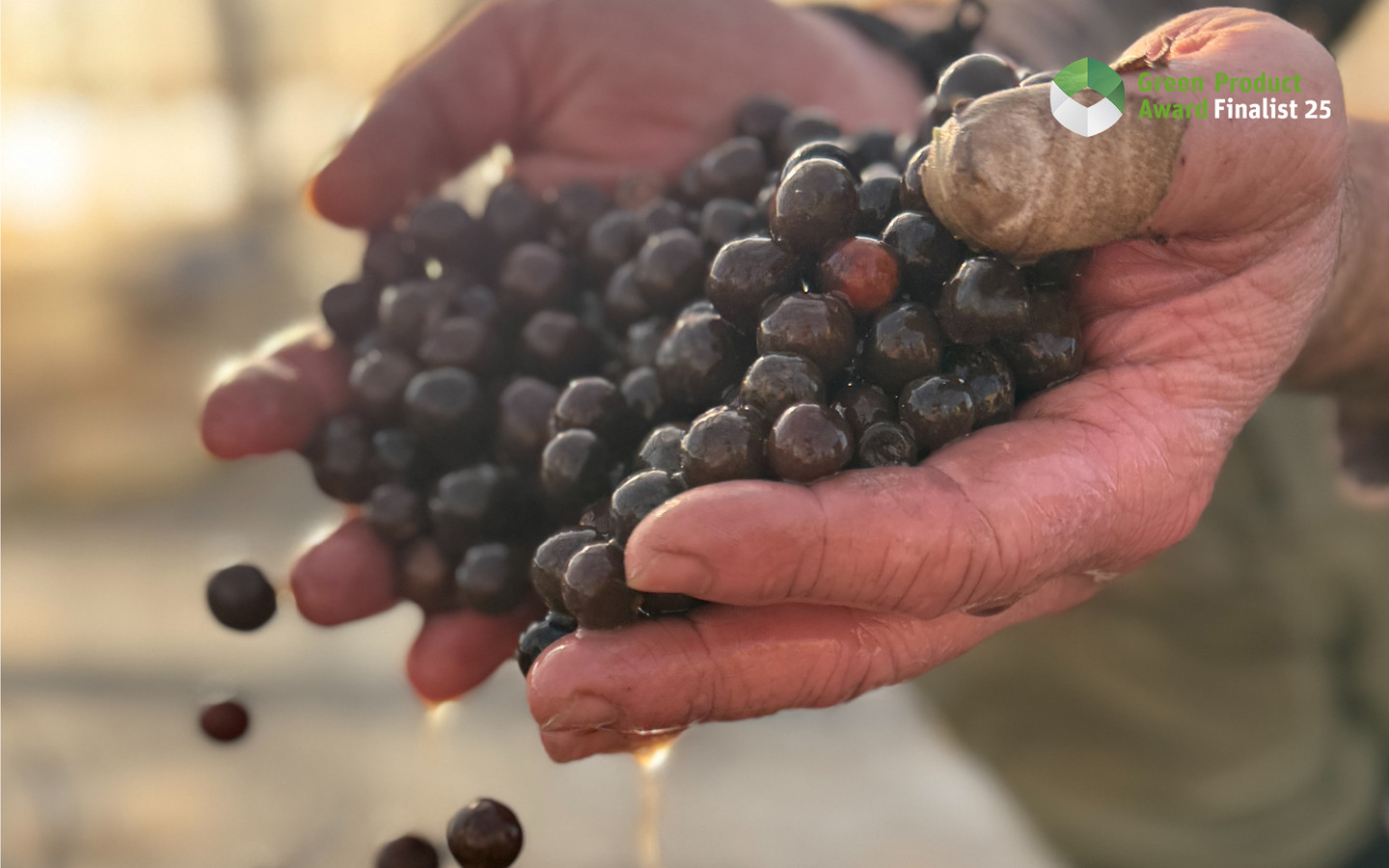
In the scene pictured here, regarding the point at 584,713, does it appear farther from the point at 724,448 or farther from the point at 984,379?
the point at 984,379

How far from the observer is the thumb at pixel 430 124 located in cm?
202

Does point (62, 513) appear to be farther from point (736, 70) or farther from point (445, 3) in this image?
point (736, 70)

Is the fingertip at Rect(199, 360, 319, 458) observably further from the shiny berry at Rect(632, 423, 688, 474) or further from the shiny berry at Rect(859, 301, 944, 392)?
the shiny berry at Rect(859, 301, 944, 392)

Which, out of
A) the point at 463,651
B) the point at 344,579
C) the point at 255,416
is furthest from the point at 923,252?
the point at 255,416

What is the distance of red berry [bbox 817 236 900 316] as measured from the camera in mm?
1294

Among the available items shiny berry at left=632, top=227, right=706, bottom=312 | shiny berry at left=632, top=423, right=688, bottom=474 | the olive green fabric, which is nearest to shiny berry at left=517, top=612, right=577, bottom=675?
shiny berry at left=632, top=423, right=688, bottom=474

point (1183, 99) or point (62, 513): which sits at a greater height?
point (1183, 99)

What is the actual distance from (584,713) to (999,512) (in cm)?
53

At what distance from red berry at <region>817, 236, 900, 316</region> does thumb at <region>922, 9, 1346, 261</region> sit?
11 centimetres

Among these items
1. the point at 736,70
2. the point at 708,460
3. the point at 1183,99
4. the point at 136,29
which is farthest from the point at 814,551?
the point at 136,29

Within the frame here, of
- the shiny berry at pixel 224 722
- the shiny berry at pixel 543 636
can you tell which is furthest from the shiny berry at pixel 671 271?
the shiny berry at pixel 224 722

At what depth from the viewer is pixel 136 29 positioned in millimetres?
5867

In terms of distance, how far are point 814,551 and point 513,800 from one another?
2586mm

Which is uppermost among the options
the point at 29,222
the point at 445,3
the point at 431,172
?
the point at 445,3
